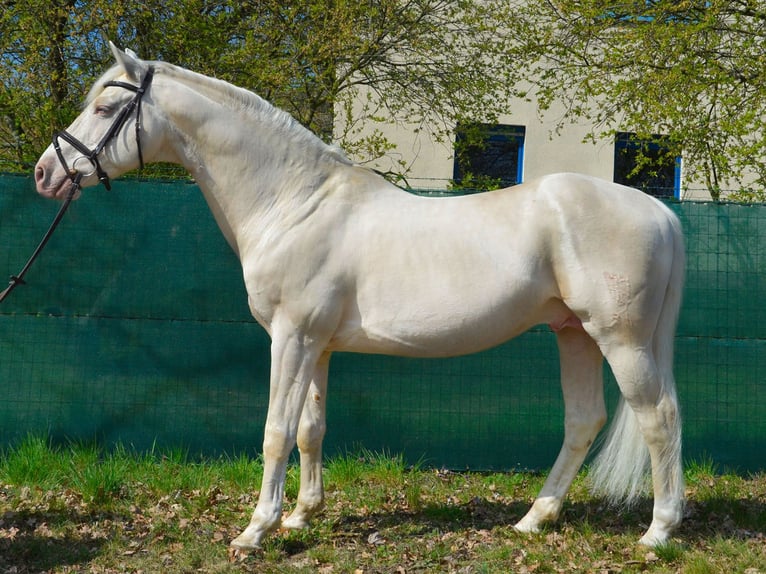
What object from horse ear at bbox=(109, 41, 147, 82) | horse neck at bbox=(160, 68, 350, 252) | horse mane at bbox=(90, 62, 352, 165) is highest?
horse ear at bbox=(109, 41, 147, 82)

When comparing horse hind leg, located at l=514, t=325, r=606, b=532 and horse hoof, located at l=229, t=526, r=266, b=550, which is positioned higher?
horse hind leg, located at l=514, t=325, r=606, b=532

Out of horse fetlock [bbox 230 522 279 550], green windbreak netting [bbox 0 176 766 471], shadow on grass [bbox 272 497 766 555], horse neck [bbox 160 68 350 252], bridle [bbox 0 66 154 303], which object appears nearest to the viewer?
horse fetlock [bbox 230 522 279 550]

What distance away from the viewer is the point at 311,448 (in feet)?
13.9

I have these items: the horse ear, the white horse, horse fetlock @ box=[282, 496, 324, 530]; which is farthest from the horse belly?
the horse ear

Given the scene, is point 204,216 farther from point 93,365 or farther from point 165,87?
point 165,87

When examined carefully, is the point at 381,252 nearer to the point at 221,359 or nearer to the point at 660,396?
the point at 660,396

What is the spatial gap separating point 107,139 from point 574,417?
284 cm

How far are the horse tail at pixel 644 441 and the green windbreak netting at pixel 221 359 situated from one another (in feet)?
4.81

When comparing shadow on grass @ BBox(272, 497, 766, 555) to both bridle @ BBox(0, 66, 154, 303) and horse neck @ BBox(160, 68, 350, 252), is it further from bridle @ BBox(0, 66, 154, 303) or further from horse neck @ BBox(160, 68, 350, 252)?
bridle @ BBox(0, 66, 154, 303)

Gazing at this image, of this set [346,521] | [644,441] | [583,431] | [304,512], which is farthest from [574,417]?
[304,512]

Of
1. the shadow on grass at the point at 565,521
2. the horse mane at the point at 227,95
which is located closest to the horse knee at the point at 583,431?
the shadow on grass at the point at 565,521

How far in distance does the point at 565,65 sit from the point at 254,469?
20.4 ft

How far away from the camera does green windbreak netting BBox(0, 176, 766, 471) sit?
5738mm

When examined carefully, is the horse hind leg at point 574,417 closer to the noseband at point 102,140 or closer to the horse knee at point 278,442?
the horse knee at point 278,442
